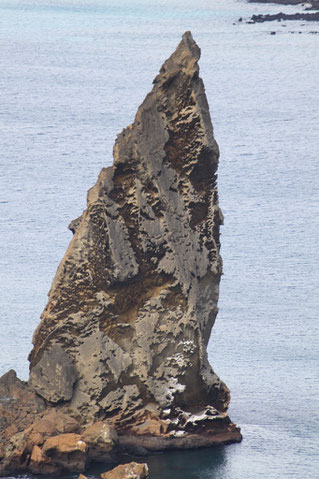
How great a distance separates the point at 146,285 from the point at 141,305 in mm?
386

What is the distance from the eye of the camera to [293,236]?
4775 cm

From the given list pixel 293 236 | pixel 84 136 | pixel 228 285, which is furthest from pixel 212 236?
pixel 84 136

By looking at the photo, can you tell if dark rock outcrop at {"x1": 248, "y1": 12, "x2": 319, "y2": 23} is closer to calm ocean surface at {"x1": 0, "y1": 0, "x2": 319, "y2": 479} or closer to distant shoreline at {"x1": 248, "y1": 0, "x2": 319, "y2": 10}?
calm ocean surface at {"x1": 0, "y1": 0, "x2": 319, "y2": 479}

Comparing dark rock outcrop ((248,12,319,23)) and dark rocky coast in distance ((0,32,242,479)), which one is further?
dark rock outcrop ((248,12,319,23))

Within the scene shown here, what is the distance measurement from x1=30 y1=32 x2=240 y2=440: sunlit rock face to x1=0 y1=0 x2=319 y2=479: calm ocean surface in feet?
6.61

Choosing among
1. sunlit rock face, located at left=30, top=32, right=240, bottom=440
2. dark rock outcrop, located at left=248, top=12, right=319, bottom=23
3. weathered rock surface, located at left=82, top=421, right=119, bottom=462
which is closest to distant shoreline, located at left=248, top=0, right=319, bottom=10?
dark rock outcrop, located at left=248, top=12, right=319, bottom=23

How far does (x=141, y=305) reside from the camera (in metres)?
31.6

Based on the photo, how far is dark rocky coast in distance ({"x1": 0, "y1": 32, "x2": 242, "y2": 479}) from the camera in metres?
31.0

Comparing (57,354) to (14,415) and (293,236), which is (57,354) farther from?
(293,236)

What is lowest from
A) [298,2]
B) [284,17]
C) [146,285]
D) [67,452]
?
[67,452]

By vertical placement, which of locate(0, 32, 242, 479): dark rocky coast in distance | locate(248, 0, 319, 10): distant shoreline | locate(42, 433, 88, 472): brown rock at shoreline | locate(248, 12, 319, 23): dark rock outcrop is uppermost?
locate(248, 0, 319, 10): distant shoreline

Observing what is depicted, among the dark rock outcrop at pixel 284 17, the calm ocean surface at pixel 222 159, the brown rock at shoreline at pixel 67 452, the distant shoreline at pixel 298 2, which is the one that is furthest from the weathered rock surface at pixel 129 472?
the distant shoreline at pixel 298 2

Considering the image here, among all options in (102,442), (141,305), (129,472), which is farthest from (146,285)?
(129,472)

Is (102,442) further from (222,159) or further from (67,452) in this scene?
(222,159)
